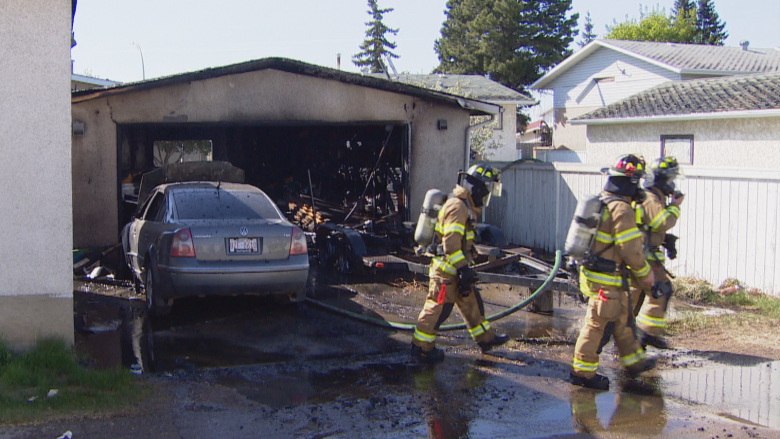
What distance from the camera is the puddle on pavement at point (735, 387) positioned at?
5548mm

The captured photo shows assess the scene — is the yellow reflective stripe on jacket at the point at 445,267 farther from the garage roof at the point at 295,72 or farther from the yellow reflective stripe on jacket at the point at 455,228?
the garage roof at the point at 295,72

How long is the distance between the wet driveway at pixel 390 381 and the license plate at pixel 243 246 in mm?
862

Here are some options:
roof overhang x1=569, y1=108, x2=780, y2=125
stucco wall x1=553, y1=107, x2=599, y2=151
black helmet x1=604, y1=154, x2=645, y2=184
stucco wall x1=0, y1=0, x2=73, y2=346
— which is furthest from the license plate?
stucco wall x1=553, y1=107, x2=599, y2=151

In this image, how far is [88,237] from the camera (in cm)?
1152

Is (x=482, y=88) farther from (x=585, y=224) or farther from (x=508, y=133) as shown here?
(x=585, y=224)

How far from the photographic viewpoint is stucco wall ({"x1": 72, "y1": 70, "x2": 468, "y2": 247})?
37.6 ft

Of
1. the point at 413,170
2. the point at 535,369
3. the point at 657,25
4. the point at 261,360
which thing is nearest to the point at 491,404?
the point at 535,369

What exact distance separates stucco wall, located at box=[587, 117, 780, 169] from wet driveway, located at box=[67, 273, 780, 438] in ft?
28.1

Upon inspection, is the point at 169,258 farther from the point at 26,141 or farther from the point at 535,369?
the point at 535,369

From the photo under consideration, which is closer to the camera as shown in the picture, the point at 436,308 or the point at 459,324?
the point at 436,308

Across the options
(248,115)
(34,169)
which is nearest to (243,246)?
(34,169)

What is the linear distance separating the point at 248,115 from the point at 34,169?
21.5ft

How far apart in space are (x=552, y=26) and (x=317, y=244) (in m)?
43.0

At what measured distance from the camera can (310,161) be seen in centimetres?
1811
